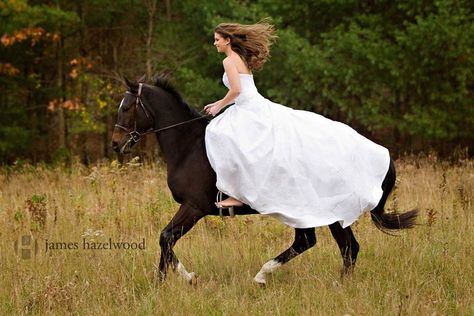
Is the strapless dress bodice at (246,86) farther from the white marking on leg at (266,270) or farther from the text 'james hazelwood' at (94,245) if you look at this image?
the text 'james hazelwood' at (94,245)

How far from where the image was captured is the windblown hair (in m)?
5.78

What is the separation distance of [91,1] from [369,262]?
48.2ft

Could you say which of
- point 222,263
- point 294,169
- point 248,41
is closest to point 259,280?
point 222,263

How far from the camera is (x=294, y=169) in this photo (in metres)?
5.36

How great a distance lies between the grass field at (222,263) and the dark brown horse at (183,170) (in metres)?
0.27

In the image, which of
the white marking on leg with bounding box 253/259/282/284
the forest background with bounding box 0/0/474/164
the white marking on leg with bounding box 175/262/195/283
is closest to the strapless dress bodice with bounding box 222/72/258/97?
the white marking on leg with bounding box 253/259/282/284

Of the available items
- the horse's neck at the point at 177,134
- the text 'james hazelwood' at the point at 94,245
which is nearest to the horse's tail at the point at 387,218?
the horse's neck at the point at 177,134

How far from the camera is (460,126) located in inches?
559

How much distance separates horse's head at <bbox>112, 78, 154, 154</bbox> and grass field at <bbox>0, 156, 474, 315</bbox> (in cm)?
104

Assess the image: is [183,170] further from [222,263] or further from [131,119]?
[222,263]

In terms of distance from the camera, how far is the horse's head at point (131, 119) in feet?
19.2

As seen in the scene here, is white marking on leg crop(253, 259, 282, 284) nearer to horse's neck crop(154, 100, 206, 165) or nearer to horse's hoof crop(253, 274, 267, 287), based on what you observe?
horse's hoof crop(253, 274, 267, 287)

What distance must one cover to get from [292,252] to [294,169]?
0.83m

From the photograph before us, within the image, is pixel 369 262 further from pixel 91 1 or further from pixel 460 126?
pixel 91 1
